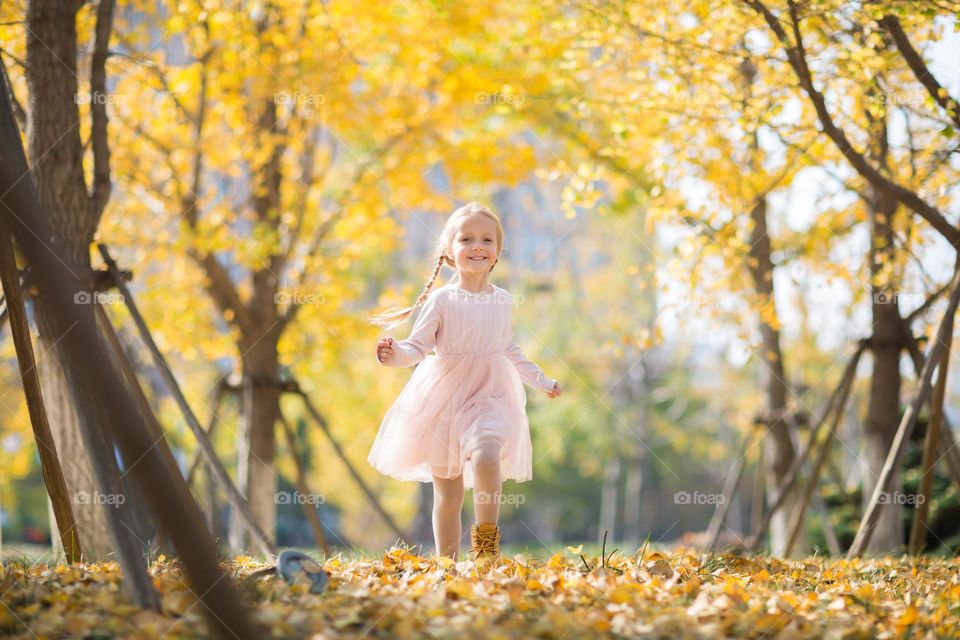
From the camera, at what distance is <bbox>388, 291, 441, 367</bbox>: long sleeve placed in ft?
14.7

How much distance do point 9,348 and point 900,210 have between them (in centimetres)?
1429

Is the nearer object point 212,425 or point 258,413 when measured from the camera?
point 212,425

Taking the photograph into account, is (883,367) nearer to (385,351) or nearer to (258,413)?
(385,351)

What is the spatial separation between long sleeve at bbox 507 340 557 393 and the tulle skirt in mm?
40

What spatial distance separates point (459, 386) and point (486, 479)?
1.79ft

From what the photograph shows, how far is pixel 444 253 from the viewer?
498 cm

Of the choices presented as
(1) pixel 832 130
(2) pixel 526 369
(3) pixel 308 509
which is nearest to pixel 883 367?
(1) pixel 832 130

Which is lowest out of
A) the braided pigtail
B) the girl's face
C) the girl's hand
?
the girl's hand

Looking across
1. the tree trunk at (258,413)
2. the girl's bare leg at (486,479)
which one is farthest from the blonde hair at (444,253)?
the tree trunk at (258,413)

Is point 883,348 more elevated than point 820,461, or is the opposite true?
point 883,348

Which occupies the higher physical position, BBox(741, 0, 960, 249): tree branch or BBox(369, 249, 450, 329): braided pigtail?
BBox(741, 0, 960, 249): tree branch

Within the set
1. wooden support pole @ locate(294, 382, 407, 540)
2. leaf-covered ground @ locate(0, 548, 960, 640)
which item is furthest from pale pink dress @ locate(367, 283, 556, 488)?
wooden support pole @ locate(294, 382, 407, 540)

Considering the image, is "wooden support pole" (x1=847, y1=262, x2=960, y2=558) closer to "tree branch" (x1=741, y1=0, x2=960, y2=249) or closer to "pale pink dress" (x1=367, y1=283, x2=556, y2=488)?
"tree branch" (x1=741, y1=0, x2=960, y2=249)

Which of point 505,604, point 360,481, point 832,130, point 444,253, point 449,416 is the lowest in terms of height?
point 360,481
